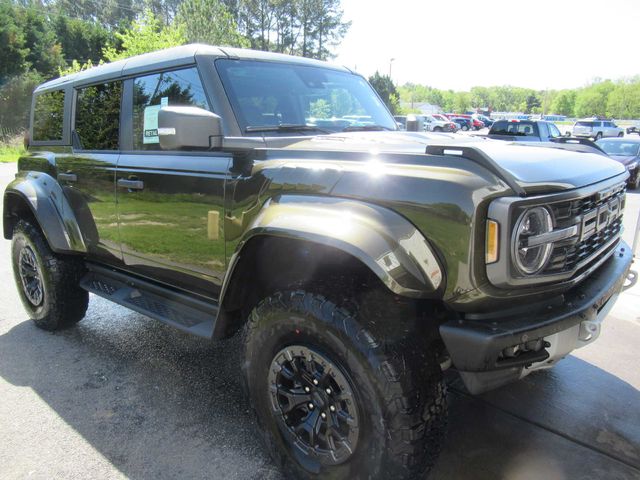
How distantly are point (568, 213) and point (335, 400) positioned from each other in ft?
4.13

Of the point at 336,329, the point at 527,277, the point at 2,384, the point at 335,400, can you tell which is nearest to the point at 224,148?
the point at 336,329

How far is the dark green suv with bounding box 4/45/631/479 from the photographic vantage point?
1884 millimetres

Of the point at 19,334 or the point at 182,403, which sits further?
the point at 19,334

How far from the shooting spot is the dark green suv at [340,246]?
6.18ft

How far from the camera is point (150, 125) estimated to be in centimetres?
324

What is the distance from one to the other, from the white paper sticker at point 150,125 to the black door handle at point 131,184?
29 cm

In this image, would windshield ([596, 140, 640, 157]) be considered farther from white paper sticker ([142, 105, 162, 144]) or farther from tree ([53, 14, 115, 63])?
tree ([53, 14, 115, 63])

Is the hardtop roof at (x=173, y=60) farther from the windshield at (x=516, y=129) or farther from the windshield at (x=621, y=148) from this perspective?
the windshield at (x=621, y=148)

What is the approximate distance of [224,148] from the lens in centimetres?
255

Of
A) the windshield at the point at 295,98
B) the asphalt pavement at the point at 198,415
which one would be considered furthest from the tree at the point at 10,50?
the windshield at the point at 295,98

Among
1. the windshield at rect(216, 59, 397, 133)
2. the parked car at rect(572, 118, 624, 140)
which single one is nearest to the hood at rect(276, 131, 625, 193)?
the windshield at rect(216, 59, 397, 133)

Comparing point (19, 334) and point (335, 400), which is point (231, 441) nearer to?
point (335, 400)

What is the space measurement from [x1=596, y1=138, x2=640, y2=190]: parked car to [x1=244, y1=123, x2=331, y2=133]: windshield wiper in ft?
46.2

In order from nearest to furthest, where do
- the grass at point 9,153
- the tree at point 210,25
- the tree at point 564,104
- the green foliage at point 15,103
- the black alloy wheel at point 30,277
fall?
the black alloy wheel at point 30,277 < the grass at point 9,153 < the tree at point 210,25 < the green foliage at point 15,103 < the tree at point 564,104
